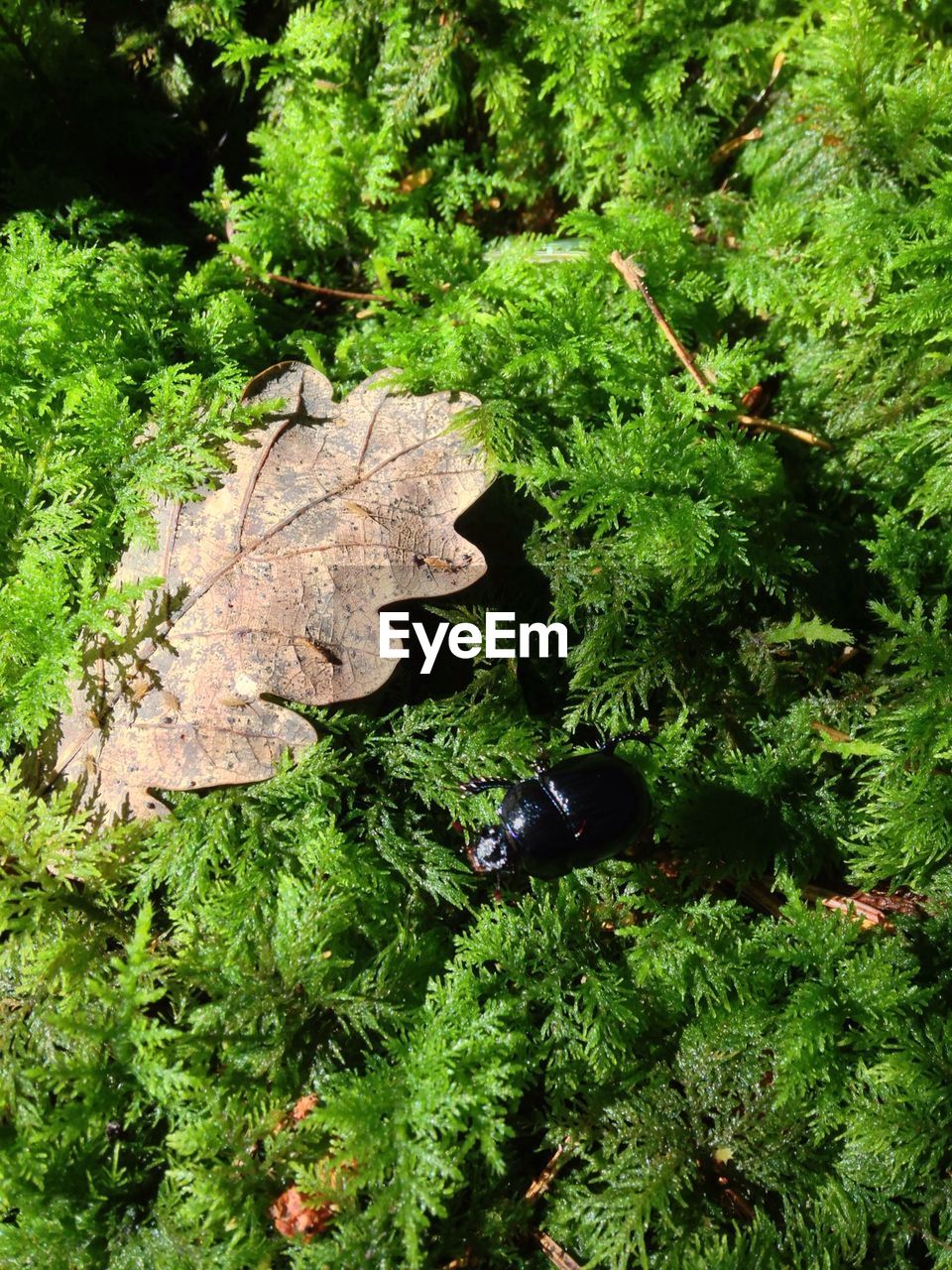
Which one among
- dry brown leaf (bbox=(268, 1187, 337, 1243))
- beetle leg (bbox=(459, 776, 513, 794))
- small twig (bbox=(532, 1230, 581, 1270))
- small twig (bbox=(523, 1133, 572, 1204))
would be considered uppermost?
beetle leg (bbox=(459, 776, 513, 794))

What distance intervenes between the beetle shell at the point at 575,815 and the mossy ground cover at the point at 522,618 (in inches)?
5.1

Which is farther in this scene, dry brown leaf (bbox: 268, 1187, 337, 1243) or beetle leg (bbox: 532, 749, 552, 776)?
beetle leg (bbox: 532, 749, 552, 776)

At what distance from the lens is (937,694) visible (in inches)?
88.5

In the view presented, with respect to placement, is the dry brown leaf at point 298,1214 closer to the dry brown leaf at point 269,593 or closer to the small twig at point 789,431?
the dry brown leaf at point 269,593

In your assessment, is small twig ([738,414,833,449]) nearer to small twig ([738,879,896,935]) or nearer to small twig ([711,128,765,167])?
small twig ([711,128,765,167])

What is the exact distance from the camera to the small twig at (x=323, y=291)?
108 inches

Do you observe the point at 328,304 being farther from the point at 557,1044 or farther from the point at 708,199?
the point at 557,1044

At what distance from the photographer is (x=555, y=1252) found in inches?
75.7

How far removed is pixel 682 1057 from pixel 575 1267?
0.49m

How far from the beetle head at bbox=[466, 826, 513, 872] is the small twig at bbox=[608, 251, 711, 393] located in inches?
53.8

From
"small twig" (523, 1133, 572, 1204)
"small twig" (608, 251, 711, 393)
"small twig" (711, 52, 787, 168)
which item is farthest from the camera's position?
"small twig" (711, 52, 787, 168)

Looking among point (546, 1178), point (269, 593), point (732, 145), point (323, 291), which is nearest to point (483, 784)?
point (269, 593)

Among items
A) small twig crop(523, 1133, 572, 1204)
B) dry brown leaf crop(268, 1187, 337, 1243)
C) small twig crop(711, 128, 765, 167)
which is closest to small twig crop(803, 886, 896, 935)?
small twig crop(523, 1133, 572, 1204)

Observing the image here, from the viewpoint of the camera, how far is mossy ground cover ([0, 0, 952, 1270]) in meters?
1.91
